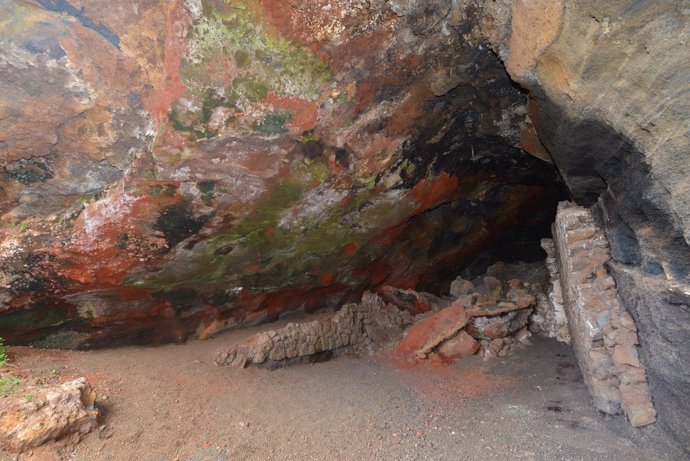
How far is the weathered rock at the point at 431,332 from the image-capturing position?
683cm

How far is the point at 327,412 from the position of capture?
4645 millimetres

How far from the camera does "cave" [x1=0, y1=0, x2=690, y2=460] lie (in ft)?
10.3

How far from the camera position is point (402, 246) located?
7684mm

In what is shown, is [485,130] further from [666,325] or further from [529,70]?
[666,325]

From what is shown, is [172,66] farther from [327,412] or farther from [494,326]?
[494,326]

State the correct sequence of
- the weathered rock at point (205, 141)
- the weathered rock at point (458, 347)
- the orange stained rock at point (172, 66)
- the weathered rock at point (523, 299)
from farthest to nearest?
the weathered rock at point (523, 299)
the weathered rock at point (458, 347)
the weathered rock at point (205, 141)
the orange stained rock at point (172, 66)

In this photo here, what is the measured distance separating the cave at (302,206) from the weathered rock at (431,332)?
35 cm

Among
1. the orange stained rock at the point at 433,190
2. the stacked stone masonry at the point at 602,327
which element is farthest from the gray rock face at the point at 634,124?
the orange stained rock at the point at 433,190

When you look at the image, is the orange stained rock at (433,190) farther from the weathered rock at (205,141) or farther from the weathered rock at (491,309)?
the weathered rock at (491,309)

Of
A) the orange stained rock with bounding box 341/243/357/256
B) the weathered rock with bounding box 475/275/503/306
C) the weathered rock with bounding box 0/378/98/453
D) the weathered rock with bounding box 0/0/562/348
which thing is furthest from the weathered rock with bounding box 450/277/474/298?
the weathered rock with bounding box 0/378/98/453

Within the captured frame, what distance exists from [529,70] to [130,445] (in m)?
4.50

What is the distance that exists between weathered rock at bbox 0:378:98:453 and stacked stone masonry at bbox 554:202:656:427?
445 cm

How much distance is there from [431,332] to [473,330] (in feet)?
2.26

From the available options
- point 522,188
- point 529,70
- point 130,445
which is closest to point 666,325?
point 529,70
